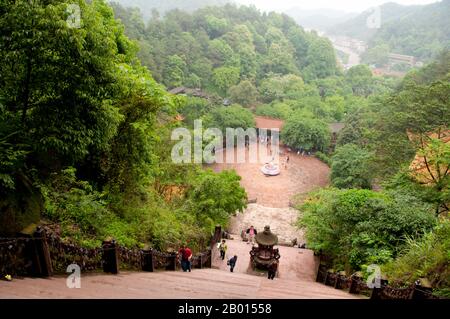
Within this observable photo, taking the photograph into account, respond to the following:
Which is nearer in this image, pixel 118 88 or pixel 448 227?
pixel 118 88

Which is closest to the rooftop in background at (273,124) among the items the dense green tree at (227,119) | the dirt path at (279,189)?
the dense green tree at (227,119)

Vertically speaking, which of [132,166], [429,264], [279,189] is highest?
[132,166]

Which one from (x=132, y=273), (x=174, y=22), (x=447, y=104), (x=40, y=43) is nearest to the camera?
(x=40, y=43)

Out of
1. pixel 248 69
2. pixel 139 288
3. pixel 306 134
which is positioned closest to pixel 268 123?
pixel 306 134

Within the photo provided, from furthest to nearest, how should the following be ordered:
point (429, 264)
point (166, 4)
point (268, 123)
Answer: point (166, 4), point (268, 123), point (429, 264)

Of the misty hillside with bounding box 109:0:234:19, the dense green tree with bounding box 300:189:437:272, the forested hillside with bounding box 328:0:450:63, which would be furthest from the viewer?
the misty hillside with bounding box 109:0:234:19

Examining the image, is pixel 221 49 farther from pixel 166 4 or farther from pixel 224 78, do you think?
pixel 166 4

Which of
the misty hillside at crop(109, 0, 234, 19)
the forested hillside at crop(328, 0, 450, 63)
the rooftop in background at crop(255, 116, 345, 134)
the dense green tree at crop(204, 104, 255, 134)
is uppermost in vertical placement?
the misty hillside at crop(109, 0, 234, 19)

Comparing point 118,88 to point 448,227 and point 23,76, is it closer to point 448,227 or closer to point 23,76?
point 23,76

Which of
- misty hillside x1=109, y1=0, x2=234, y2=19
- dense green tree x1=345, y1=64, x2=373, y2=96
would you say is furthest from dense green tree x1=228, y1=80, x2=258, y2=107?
misty hillside x1=109, y1=0, x2=234, y2=19

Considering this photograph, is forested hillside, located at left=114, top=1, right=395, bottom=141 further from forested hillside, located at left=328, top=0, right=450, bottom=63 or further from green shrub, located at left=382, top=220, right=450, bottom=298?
forested hillside, located at left=328, top=0, right=450, bottom=63
